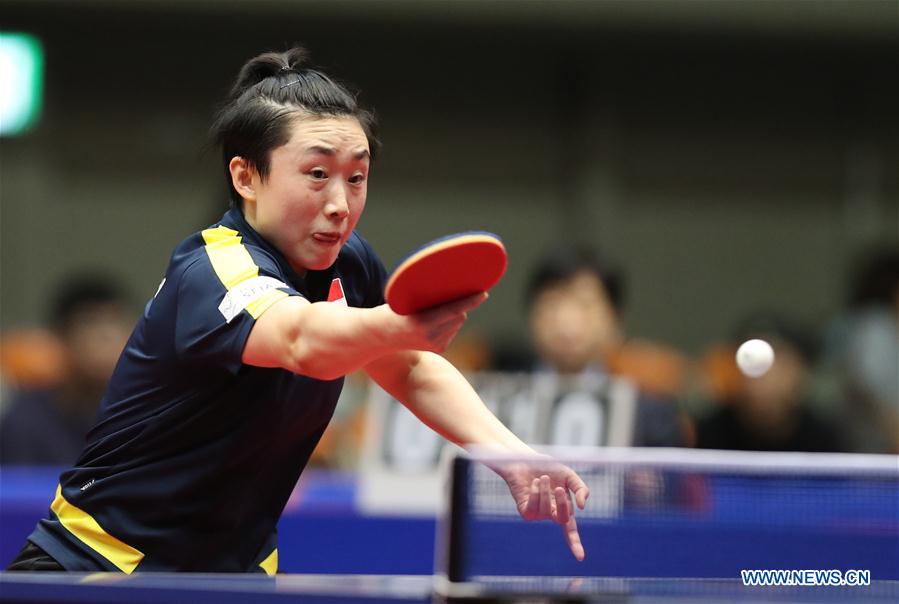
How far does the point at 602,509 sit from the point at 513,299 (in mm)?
7977

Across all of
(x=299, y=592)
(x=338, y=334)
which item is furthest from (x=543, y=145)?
(x=299, y=592)

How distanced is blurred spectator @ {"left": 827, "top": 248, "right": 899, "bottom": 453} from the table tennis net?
3.80m

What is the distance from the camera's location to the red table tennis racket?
1729mm

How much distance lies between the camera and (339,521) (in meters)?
4.37

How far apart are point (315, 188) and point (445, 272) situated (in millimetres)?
538

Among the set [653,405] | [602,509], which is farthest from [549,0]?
[602,509]

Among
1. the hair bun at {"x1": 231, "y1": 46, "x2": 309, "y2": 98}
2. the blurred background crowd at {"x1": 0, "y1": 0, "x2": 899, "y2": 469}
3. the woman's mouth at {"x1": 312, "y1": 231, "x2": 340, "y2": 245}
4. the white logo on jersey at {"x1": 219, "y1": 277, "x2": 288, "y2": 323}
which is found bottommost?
the white logo on jersey at {"x1": 219, "y1": 277, "x2": 288, "y2": 323}

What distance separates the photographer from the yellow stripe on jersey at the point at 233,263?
2.03 meters

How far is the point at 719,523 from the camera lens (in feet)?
7.82

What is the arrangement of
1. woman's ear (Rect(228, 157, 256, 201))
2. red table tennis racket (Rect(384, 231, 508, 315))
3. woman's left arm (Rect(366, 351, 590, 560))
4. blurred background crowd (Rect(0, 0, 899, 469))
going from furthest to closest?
blurred background crowd (Rect(0, 0, 899, 469))
woman's ear (Rect(228, 157, 256, 201))
woman's left arm (Rect(366, 351, 590, 560))
red table tennis racket (Rect(384, 231, 508, 315))

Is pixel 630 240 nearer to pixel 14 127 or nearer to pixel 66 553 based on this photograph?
pixel 14 127

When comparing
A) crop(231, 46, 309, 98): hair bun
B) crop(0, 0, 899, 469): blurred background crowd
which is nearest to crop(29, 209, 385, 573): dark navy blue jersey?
crop(231, 46, 309, 98): hair bun

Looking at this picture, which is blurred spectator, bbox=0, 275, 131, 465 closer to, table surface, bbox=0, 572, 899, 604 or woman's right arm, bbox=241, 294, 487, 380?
woman's right arm, bbox=241, 294, 487, 380

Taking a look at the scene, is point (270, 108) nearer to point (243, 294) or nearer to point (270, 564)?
point (243, 294)
